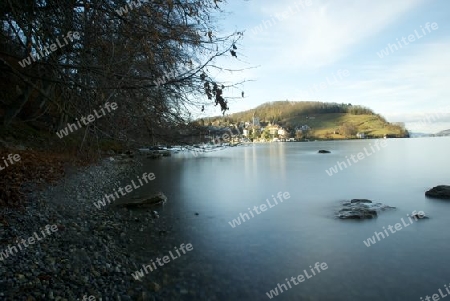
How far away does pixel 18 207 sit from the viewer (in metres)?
9.78

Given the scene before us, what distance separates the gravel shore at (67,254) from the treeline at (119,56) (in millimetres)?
3136

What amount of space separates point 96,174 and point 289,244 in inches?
654

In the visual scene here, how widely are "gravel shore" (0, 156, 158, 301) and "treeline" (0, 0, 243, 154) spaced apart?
3136 mm

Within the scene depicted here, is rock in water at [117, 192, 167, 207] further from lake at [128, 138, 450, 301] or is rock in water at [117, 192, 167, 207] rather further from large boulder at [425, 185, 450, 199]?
large boulder at [425, 185, 450, 199]

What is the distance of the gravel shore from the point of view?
6004 millimetres

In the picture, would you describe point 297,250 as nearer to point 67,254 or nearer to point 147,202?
point 67,254

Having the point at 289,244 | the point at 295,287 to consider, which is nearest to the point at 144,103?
the point at 295,287

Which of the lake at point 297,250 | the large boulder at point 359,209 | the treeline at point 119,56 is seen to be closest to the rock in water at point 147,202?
the lake at point 297,250

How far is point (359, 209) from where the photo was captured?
1603 cm

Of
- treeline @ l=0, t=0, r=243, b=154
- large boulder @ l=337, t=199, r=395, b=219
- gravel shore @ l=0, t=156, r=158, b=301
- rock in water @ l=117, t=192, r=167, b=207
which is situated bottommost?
large boulder @ l=337, t=199, r=395, b=219

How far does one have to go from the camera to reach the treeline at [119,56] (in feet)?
14.2

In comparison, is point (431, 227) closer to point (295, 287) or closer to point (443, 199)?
point (443, 199)

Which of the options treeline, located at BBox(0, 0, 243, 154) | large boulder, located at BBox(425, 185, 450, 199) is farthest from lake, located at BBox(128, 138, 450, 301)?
treeline, located at BBox(0, 0, 243, 154)

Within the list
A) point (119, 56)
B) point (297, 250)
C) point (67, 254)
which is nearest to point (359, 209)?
point (297, 250)
